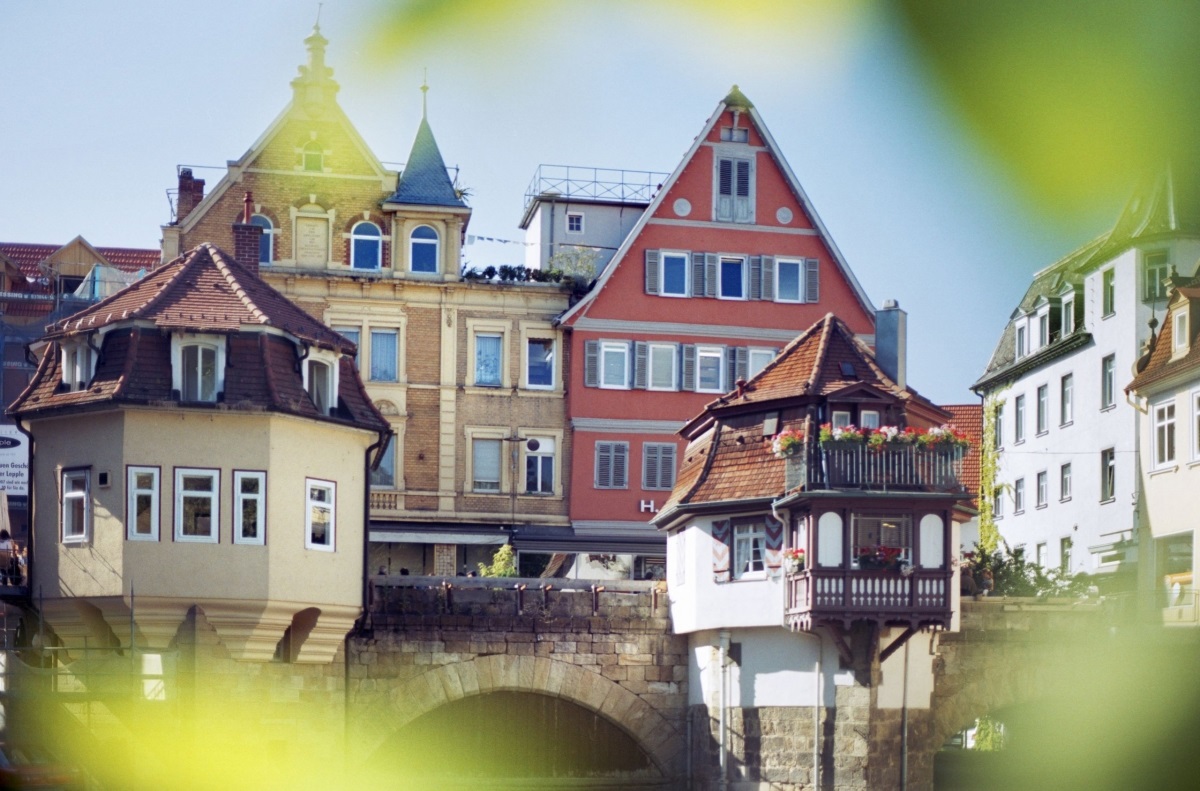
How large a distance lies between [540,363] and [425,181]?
5957 mm

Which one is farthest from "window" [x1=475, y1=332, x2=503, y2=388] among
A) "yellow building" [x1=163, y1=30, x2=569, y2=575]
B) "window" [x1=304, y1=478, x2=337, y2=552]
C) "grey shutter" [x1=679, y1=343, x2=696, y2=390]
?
"window" [x1=304, y1=478, x2=337, y2=552]

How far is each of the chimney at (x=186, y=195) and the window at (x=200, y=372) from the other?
1745cm

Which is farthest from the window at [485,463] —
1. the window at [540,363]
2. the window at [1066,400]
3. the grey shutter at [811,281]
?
the window at [1066,400]

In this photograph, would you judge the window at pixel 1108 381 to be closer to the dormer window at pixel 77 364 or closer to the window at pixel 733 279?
the window at pixel 733 279

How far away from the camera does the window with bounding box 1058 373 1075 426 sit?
4772cm

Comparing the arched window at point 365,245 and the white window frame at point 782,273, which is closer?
the arched window at point 365,245

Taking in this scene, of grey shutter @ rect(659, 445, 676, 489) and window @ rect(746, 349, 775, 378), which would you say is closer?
grey shutter @ rect(659, 445, 676, 489)

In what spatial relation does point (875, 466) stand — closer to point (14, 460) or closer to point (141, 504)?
point (141, 504)

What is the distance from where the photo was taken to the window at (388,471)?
46750 millimetres

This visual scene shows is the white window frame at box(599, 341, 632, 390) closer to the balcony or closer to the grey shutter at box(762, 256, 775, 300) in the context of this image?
the grey shutter at box(762, 256, 775, 300)

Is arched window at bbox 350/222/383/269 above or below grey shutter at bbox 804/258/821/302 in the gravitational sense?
above

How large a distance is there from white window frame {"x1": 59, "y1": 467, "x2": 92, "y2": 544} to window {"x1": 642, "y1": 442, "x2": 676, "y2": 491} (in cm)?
1954

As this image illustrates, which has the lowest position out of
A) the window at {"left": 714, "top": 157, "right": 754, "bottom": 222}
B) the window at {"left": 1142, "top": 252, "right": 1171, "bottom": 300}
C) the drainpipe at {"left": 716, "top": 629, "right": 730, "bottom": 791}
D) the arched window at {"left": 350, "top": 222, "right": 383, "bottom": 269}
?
the drainpipe at {"left": 716, "top": 629, "right": 730, "bottom": 791}

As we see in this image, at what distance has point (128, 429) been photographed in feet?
100.0
